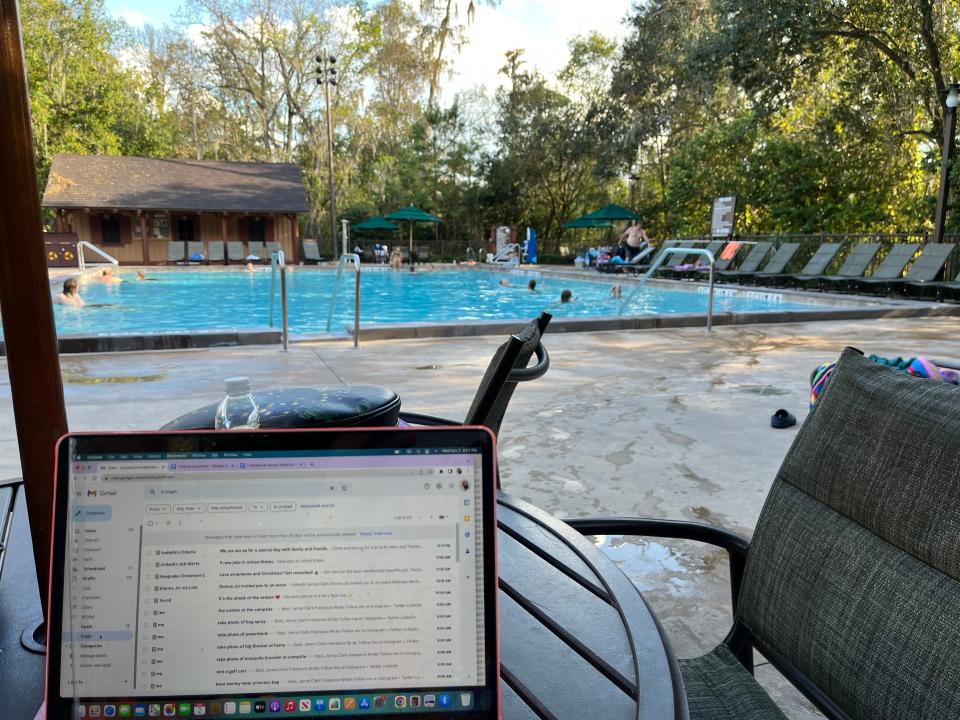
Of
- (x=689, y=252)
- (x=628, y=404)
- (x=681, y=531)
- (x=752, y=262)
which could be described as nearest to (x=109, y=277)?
(x=689, y=252)

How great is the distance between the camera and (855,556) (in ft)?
3.86

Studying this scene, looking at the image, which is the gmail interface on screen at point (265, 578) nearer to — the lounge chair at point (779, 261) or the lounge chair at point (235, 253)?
the lounge chair at point (779, 261)

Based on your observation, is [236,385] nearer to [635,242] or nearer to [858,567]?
[858,567]

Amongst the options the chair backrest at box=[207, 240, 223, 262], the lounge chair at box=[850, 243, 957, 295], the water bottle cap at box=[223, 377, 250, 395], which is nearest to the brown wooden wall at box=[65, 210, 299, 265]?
the chair backrest at box=[207, 240, 223, 262]

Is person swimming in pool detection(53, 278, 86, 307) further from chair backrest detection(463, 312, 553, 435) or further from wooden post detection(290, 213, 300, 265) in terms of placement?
wooden post detection(290, 213, 300, 265)

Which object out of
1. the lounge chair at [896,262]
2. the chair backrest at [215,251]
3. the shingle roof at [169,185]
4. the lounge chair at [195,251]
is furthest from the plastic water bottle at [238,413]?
the shingle roof at [169,185]

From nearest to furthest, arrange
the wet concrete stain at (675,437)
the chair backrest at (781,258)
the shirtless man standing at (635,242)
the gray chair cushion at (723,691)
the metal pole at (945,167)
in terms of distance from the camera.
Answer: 1. the gray chair cushion at (723,691)
2. the wet concrete stain at (675,437)
3. the metal pole at (945,167)
4. the chair backrest at (781,258)
5. the shirtless man standing at (635,242)

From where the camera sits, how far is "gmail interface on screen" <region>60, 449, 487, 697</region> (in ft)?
2.25

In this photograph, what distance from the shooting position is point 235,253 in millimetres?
25938

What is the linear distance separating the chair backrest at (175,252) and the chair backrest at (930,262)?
22.9 m

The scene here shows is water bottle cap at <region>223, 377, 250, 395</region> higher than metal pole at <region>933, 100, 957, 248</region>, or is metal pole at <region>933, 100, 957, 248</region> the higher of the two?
metal pole at <region>933, 100, 957, 248</region>

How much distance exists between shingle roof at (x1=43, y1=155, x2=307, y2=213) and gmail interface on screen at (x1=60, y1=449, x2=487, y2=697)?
27.8 m

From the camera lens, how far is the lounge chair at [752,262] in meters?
16.0

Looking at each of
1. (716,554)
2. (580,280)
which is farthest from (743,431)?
(580,280)
